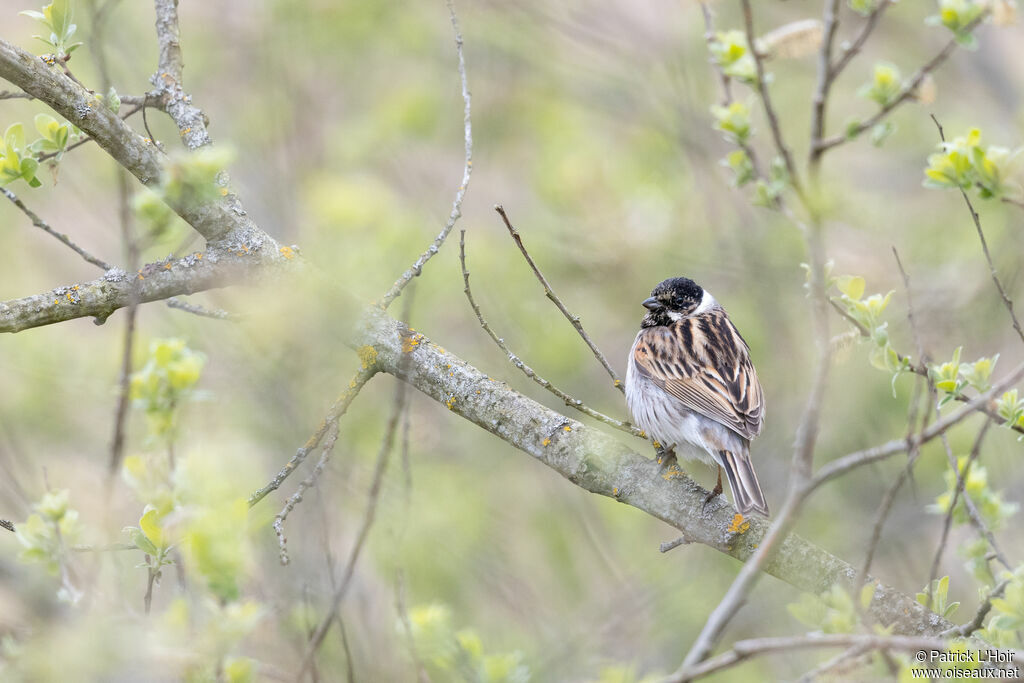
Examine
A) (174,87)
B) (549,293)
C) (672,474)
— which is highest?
(174,87)

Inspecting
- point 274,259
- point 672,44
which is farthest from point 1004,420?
point 672,44

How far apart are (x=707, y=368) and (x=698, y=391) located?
26 centimetres

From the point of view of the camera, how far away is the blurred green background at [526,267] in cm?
712

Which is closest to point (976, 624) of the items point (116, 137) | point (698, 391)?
point (698, 391)

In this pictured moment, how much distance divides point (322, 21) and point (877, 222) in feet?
18.4

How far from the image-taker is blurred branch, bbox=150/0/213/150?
4070 millimetres

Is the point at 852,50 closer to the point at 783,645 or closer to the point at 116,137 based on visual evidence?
the point at 783,645

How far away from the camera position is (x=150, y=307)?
29.4 ft

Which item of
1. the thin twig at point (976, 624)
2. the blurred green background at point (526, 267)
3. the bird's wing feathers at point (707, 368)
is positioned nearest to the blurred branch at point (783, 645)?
the thin twig at point (976, 624)

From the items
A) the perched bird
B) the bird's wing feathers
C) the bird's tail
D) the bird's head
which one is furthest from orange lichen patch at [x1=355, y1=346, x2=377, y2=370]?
the bird's head

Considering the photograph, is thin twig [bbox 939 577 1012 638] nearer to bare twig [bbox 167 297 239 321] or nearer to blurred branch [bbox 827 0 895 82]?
blurred branch [bbox 827 0 895 82]

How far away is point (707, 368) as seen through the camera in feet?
17.5

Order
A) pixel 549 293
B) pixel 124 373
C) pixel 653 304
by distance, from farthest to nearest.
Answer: pixel 653 304 < pixel 549 293 < pixel 124 373

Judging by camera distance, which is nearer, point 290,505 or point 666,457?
point 290,505
